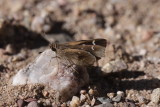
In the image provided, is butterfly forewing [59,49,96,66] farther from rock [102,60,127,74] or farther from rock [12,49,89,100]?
rock [102,60,127,74]

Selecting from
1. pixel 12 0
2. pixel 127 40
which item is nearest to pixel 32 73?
pixel 127 40

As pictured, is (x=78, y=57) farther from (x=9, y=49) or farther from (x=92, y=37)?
(x=92, y=37)

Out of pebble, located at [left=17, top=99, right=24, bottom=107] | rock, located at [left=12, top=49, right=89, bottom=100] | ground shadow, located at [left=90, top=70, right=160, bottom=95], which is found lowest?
pebble, located at [left=17, top=99, right=24, bottom=107]

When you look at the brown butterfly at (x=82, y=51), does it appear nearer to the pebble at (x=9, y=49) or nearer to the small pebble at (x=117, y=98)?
the small pebble at (x=117, y=98)

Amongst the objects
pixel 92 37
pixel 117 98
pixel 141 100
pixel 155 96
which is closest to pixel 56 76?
pixel 117 98

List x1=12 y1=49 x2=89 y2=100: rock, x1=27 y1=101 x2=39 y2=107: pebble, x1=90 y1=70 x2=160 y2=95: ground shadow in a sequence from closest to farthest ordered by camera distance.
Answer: x1=27 y1=101 x2=39 y2=107: pebble
x1=12 y1=49 x2=89 y2=100: rock
x1=90 y1=70 x2=160 y2=95: ground shadow

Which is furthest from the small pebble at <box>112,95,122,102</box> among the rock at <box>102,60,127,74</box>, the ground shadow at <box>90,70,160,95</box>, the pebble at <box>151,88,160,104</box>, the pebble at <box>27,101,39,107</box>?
the pebble at <box>27,101,39,107</box>

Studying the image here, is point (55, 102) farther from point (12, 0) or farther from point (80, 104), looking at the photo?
point (12, 0)

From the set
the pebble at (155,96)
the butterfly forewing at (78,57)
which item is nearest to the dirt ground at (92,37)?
the pebble at (155,96)
